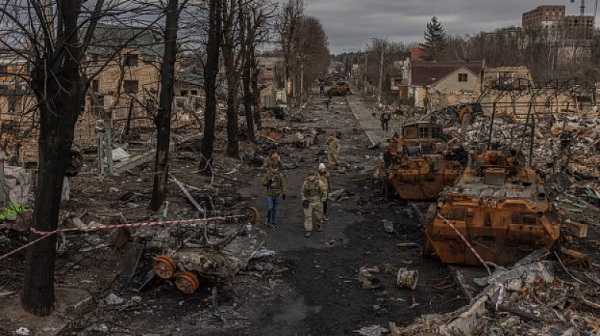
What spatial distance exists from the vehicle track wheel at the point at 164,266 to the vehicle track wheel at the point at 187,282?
0.49ft

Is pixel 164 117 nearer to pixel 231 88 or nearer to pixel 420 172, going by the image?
pixel 420 172

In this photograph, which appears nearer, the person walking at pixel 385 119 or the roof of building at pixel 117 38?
the roof of building at pixel 117 38

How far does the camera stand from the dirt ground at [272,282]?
27.1 ft

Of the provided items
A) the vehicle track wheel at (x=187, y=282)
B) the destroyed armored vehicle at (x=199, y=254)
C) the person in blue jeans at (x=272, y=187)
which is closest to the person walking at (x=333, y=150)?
the person in blue jeans at (x=272, y=187)

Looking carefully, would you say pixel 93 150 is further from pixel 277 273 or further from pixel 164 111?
pixel 277 273

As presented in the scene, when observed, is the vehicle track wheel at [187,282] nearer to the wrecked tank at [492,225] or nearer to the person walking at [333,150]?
the wrecked tank at [492,225]

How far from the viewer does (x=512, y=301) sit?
8438mm

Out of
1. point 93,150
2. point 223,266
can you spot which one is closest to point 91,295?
point 223,266

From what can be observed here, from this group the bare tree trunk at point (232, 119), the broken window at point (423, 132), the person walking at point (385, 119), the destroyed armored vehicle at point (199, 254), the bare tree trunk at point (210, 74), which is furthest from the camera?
the person walking at point (385, 119)

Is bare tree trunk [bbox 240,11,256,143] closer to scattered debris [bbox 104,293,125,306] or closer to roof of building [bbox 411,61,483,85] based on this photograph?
scattered debris [bbox 104,293,125,306]

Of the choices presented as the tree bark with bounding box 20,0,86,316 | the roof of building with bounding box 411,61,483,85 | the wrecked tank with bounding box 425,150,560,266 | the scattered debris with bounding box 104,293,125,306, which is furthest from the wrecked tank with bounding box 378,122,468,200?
the roof of building with bounding box 411,61,483,85

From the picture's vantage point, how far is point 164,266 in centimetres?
900

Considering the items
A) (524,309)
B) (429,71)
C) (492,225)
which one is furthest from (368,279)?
(429,71)

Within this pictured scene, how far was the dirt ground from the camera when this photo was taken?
826 centimetres
